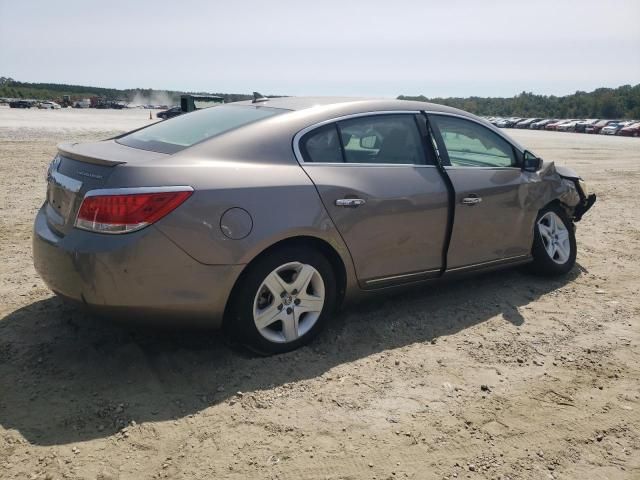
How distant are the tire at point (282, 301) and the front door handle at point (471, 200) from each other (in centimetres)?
125

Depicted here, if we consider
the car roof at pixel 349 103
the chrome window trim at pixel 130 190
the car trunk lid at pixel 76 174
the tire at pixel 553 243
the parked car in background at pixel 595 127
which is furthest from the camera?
the parked car in background at pixel 595 127

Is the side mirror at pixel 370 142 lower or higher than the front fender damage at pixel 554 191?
higher

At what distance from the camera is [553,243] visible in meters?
5.23

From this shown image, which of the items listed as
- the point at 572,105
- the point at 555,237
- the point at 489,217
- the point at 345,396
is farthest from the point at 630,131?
the point at 572,105

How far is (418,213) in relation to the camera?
3951 millimetres

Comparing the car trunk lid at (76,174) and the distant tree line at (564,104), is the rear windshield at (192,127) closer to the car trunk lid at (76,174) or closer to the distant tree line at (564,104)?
the car trunk lid at (76,174)

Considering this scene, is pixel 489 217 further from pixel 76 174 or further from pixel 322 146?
pixel 76 174

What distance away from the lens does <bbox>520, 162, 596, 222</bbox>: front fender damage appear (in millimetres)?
4816

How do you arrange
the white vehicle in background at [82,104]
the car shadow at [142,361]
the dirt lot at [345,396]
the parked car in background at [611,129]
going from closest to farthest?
the dirt lot at [345,396] → the car shadow at [142,361] → the parked car in background at [611,129] → the white vehicle in background at [82,104]

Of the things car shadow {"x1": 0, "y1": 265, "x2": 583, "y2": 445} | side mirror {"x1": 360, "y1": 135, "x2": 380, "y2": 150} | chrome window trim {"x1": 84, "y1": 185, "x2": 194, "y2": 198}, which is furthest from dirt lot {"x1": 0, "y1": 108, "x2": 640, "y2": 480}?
side mirror {"x1": 360, "y1": 135, "x2": 380, "y2": 150}

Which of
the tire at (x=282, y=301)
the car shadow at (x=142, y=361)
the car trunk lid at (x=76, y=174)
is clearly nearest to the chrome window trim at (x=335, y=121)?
the tire at (x=282, y=301)

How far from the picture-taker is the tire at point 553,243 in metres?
5.08

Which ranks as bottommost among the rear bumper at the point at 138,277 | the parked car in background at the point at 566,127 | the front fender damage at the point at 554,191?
the rear bumper at the point at 138,277

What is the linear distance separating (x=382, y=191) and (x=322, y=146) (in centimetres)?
49
